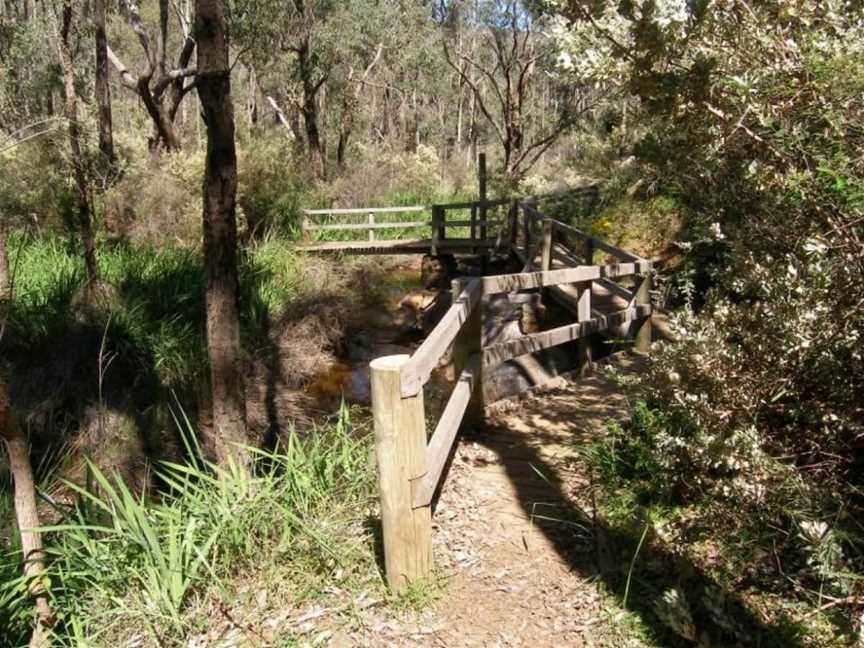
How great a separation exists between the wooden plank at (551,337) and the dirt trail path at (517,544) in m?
0.55

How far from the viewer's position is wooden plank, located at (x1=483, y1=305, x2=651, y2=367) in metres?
5.36

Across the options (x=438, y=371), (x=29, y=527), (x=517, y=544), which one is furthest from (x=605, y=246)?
(x=29, y=527)

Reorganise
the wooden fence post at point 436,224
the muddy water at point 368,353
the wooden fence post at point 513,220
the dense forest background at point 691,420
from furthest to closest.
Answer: the wooden fence post at point 436,224
the wooden fence post at point 513,220
the muddy water at point 368,353
the dense forest background at point 691,420

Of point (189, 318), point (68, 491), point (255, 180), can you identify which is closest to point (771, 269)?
point (68, 491)

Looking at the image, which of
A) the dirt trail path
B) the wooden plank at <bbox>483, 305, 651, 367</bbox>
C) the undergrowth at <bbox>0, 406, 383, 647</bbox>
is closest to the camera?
the undergrowth at <bbox>0, 406, 383, 647</bbox>

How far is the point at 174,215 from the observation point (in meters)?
12.3

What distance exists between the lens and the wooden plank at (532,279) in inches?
203

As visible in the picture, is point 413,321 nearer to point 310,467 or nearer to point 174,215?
point 174,215

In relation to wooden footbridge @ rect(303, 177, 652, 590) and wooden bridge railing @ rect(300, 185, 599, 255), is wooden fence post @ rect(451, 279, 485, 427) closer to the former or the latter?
wooden footbridge @ rect(303, 177, 652, 590)

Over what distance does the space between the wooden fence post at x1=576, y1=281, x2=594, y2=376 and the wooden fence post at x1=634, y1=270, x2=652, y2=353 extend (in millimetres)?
984

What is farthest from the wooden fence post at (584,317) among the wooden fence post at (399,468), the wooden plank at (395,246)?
the wooden plank at (395,246)

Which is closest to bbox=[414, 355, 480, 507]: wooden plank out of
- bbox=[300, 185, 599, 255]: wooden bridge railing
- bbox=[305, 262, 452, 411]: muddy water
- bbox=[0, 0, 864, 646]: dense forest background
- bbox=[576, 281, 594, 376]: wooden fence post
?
bbox=[0, 0, 864, 646]: dense forest background

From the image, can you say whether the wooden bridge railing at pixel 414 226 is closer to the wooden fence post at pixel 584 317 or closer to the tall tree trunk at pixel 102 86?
the tall tree trunk at pixel 102 86

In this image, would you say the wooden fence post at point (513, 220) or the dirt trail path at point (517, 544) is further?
the wooden fence post at point (513, 220)
